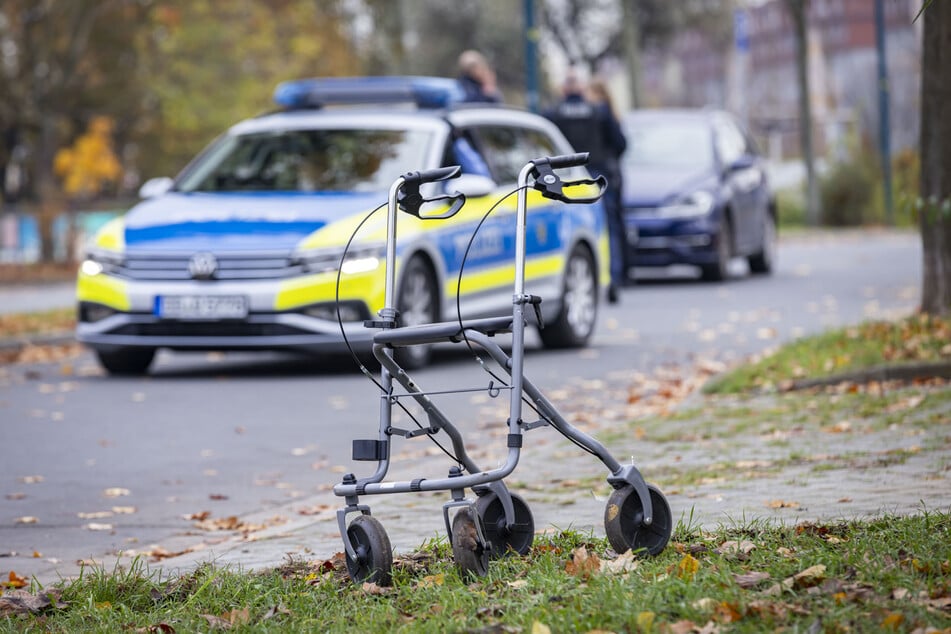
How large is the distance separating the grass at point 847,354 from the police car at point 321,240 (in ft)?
6.68

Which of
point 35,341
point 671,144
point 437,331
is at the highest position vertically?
point 671,144

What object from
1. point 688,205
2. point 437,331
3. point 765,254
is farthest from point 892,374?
point 765,254

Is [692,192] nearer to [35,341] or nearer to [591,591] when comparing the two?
[35,341]

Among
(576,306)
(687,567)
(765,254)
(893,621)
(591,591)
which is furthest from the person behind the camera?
(765,254)

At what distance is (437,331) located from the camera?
4.89 meters

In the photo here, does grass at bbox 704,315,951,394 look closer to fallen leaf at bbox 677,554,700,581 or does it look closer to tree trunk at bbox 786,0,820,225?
fallen leaf at bbox 677,554,700,581

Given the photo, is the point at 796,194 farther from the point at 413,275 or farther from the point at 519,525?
the point at 519,525

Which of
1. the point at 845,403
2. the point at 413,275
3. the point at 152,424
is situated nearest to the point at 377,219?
the point at 413,275

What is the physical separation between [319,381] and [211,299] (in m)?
0.97

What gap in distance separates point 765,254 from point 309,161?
1134cm

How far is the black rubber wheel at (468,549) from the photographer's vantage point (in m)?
4.99

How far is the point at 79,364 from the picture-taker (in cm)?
1404

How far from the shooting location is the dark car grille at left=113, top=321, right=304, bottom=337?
1188cm

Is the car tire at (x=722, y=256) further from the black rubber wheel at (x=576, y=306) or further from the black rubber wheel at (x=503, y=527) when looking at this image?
the black rubber wheel at (x=503, y=527)
